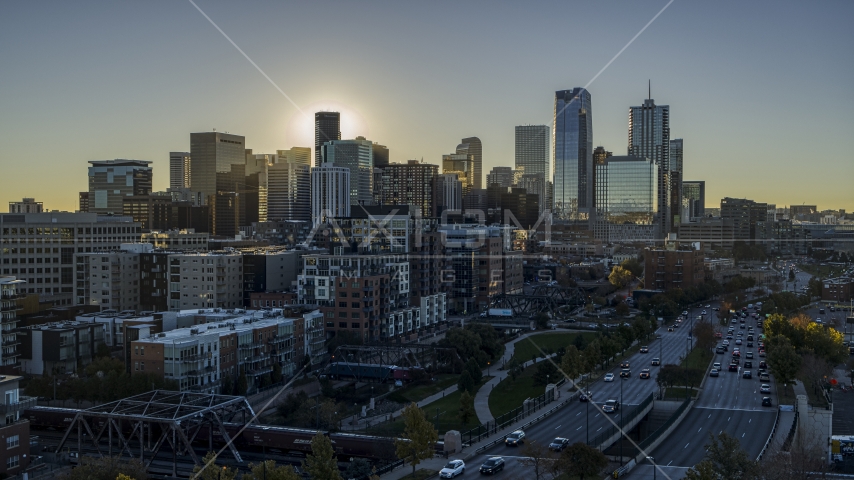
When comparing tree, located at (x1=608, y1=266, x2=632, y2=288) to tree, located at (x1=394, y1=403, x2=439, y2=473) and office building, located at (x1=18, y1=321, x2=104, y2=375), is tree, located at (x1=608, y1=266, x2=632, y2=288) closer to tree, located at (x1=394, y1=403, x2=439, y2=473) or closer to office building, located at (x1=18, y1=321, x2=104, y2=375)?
office building, located at (x1=18, y1=321, x2=104, y2=375)

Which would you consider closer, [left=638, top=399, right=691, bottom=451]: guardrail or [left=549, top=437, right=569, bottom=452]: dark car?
[left=549, top=437, right=569, bottom=452]: dark car

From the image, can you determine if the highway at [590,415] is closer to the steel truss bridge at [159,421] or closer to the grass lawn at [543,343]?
the grass lawn at [543,343]

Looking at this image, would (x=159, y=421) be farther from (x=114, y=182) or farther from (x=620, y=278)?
(x=114, y=182)

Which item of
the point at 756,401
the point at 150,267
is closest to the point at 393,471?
the point at 756,401

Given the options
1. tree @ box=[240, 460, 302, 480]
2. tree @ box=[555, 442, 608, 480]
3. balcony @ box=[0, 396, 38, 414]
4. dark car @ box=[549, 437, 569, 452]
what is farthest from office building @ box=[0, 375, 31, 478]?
dark car @ box=[549, 437, 569, 452]

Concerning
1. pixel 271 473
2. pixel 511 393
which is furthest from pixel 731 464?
pixel 511 393
